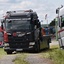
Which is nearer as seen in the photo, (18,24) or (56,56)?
(56,56)

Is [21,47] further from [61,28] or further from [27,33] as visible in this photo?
[61,28]

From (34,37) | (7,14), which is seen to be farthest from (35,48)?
(7,14)

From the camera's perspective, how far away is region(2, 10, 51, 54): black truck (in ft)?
93.9

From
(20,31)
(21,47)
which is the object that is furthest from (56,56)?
(21,47)

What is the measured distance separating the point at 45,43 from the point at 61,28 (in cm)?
591

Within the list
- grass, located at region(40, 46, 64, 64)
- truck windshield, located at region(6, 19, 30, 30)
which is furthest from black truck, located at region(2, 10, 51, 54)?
grass, located at region(40, 46, 64, 64)

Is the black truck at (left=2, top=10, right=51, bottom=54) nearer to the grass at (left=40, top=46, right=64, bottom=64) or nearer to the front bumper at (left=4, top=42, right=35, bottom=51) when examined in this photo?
the front bumper at (left=4, top=42, right=35, bottom=51)

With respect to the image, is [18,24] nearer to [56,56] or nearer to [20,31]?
[20,31]

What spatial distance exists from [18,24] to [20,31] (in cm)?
56

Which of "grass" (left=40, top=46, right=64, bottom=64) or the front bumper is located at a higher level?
"grass" (left=40, top=46, right=64, bottom=64)

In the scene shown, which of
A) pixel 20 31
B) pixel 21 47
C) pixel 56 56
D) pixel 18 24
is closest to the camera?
pixel 56 56

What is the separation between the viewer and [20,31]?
28.6 metres

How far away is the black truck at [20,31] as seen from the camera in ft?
93.9

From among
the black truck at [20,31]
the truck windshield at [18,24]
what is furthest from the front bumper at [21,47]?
the truck windshield at [18,24]
